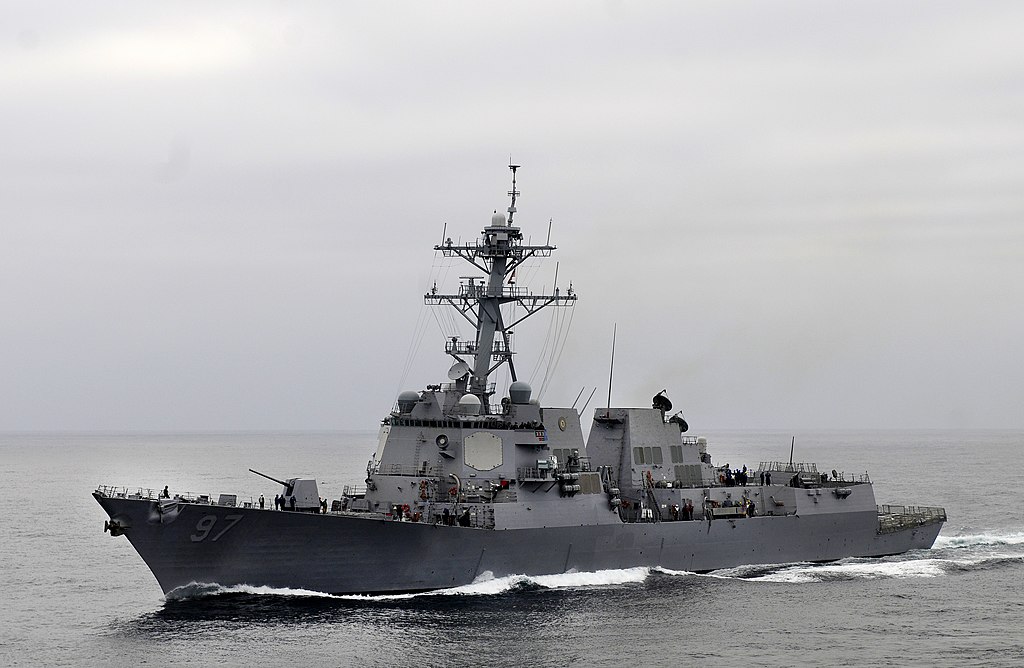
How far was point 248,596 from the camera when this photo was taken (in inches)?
1075

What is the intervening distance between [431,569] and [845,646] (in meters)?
9.89

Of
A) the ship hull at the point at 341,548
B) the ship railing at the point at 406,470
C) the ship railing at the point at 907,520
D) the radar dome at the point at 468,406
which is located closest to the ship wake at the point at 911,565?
Answer: the ship railing at the point at 907,520

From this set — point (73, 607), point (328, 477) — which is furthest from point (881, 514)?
point (328, 477)

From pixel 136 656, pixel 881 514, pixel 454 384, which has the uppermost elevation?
pixel 454 384

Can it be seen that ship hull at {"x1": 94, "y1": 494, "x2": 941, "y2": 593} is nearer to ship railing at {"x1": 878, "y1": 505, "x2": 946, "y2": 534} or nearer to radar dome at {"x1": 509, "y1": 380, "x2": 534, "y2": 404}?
radar dome at {"x1": 509, "y1": 380, "x2": 534, "y2": 404}

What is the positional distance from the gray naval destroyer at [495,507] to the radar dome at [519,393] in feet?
0.10

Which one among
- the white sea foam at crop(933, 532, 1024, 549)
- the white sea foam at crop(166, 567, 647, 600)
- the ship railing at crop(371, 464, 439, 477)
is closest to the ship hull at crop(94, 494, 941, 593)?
the white sea foam at crop(166, 567, 647, 600)

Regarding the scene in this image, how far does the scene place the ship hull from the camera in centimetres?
2669

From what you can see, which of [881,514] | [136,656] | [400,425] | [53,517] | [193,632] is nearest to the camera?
[136,656]

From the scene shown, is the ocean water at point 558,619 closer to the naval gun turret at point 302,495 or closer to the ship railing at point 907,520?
the ship railing at point 907,520

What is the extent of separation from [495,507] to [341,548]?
13.2ft

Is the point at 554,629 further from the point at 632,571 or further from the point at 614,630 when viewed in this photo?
the point at 632,571

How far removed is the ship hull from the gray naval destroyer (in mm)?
34

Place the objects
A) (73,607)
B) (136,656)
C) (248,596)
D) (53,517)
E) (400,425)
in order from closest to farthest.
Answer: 1. (136,656)
2. (248,596)
3. (73,607)
4. (400,425)
5. (53,517)
